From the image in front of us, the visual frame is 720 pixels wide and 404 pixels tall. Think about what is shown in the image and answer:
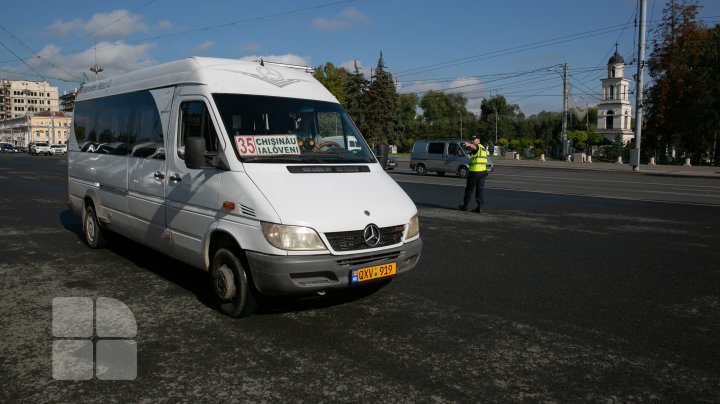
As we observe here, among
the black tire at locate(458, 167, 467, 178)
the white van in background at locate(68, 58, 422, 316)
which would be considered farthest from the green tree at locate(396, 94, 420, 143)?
the white van in background at locate(68, 58, 422, 316)

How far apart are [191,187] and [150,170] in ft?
3.78

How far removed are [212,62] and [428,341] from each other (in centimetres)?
368

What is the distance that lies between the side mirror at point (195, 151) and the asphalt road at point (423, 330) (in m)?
1.45

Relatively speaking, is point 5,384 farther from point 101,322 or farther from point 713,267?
point 713,267

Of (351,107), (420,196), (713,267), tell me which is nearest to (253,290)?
(713,267)

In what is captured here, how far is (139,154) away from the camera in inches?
269

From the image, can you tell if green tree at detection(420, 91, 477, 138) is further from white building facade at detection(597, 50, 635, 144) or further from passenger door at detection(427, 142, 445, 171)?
passenger door at detection(427, 142, 445, 171)

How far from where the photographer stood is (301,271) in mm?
4672

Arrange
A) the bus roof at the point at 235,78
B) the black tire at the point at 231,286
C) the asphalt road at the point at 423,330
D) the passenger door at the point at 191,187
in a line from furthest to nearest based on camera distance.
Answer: the bus roof at the point at 235,78, the passenger door at the point at 191,187, the black tire at the point at 231,286, the asphalt road at the point at 423,330

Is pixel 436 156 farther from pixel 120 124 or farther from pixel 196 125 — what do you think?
pixel 196 125

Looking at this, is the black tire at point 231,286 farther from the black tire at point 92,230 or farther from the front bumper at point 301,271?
the black tire at point 92,230

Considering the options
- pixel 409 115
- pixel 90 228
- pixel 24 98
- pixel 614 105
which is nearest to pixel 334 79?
pixel 409 115

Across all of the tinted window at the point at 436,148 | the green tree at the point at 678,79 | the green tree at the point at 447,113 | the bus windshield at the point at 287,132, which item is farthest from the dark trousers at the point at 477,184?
the green tree at the point at 447,113

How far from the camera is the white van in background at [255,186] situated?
4.77 m
